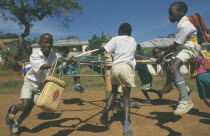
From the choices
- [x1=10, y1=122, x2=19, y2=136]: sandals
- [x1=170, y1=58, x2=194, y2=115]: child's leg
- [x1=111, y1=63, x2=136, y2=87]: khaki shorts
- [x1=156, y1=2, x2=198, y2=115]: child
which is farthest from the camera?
[x1=10, y1=122, x2=19, y2=136]: sandals

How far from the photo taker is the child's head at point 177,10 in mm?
3213

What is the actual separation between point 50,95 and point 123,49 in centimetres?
138

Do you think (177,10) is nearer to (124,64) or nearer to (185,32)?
(185,32)

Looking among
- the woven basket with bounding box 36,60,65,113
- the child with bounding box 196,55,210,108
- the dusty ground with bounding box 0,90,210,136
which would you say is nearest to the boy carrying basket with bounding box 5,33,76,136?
the dusty ground with bounding box 0,90,210,136

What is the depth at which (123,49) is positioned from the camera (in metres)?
3.32

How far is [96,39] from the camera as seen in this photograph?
106ft

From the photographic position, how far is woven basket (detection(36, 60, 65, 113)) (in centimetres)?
279

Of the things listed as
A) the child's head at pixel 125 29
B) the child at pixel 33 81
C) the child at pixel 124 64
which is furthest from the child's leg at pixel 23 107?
the child's head at pixel 125 29

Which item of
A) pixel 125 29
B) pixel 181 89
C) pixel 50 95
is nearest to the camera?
pixel 50 95

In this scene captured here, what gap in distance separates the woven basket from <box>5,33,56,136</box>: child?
1.74 ft

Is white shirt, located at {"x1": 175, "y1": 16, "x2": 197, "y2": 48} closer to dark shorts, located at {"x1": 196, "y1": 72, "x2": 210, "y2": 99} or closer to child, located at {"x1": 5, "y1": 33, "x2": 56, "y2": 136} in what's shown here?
dark shorts, located at {"x1": 196, "y1": 72, "x2": 210, "y2": 99}

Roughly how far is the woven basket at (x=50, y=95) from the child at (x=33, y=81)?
0.53m

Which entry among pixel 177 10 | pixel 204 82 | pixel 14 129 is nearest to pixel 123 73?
pixel 177 10

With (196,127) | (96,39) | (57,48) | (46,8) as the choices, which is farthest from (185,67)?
(57,48)
